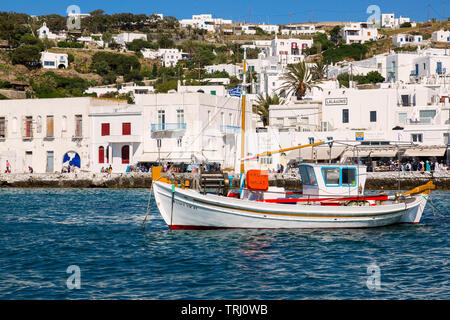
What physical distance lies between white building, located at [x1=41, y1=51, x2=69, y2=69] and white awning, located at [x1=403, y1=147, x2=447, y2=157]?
370 ft

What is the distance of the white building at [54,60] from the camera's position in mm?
147500

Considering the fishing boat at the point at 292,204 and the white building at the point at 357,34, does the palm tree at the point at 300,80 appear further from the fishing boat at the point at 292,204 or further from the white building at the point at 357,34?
the white building at the point at 357,34

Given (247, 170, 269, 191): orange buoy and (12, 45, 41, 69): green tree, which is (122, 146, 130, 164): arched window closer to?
(247, 170, 269, 191): orange buoy

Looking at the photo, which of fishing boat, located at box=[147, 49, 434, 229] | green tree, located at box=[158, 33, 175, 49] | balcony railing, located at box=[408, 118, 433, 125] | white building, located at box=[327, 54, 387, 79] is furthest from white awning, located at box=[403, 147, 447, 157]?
green tree, located at box=[158, 33, 175, 49]

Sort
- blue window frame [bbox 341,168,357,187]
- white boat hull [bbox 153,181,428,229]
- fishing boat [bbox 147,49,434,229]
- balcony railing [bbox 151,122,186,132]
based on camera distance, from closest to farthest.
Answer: white boat hull [bbox 153,181,428,229], fishing boat [bbox 147,49,434,229], blue window frame [bbox 341,168,357,187], balcony railing [bbox 151,122,186,132]

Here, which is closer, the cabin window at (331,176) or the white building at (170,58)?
the cabin window at (331,176)

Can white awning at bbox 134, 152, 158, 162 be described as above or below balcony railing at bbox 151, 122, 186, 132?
below

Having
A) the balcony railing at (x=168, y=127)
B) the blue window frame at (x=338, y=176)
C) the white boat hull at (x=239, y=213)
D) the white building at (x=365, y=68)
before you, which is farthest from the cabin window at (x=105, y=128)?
the white building at (x=365, y=68)

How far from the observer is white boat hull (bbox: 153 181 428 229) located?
76.5 feet

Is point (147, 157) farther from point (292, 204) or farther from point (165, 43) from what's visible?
point (165, 43)

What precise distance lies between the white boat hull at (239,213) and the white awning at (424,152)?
98.4 feet
